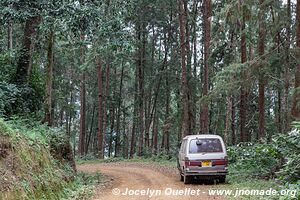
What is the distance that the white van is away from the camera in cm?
1445

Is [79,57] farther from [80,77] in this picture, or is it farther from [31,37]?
[31,37]

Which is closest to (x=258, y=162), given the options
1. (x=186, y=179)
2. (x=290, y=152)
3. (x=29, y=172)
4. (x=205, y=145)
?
(x=205, y=145)

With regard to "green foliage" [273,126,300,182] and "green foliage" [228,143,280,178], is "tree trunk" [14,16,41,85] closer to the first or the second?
"green foliage" [228,143,280,178]

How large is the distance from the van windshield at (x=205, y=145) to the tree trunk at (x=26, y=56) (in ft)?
26.5

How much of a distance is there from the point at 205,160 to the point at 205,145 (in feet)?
2.15

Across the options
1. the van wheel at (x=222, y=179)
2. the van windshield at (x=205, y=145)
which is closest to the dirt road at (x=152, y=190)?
the van wheel at (x=222, y=179)

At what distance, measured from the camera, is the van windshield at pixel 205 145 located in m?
14.8

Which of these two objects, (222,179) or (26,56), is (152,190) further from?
(26,56)

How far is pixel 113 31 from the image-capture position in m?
14.9

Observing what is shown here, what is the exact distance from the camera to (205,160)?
14.5 meters

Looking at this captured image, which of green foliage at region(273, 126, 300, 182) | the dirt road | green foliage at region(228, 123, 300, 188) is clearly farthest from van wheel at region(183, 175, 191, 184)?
green foliage at region(273, 126, 300, 182)

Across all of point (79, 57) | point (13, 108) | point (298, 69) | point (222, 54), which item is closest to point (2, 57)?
point (13, 108)

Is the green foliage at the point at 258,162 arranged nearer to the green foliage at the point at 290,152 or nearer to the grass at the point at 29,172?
the green foliage at the point at 290,152

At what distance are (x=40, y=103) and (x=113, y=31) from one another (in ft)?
18.5
